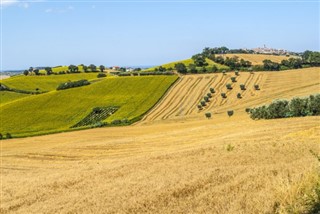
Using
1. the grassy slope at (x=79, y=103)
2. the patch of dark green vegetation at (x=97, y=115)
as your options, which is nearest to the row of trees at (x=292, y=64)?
the grassy slope at (x=79, y=103)

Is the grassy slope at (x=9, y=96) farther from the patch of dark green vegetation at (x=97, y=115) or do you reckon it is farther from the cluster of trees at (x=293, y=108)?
the cluster of trees at (x=293, y=108)

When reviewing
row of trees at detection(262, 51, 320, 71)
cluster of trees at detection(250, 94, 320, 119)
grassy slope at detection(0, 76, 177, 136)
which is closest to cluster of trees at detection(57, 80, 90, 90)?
grassy slope at detection(0, 76, 177, 136)

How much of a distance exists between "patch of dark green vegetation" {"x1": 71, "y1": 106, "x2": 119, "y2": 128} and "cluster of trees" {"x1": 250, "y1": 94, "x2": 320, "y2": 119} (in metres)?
60.6

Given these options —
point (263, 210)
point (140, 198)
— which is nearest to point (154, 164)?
point (140, 198)

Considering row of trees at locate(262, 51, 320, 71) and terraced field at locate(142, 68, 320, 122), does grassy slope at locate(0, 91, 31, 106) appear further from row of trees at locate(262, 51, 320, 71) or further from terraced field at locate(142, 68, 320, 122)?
row of trees at locate(262, 51, 320, 71)

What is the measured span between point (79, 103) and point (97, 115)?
14441 millimetres

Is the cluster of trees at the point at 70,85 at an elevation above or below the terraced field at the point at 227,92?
above

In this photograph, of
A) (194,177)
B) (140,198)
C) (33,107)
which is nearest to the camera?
(140,198)

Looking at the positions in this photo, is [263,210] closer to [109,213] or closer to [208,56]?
[109,213]

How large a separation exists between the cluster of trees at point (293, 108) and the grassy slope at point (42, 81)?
Result: 121100 millimetres

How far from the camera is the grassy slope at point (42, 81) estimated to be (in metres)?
158

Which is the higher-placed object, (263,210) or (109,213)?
(263,210)

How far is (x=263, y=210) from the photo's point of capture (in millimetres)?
9312

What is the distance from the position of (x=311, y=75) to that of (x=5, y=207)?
102 meters
